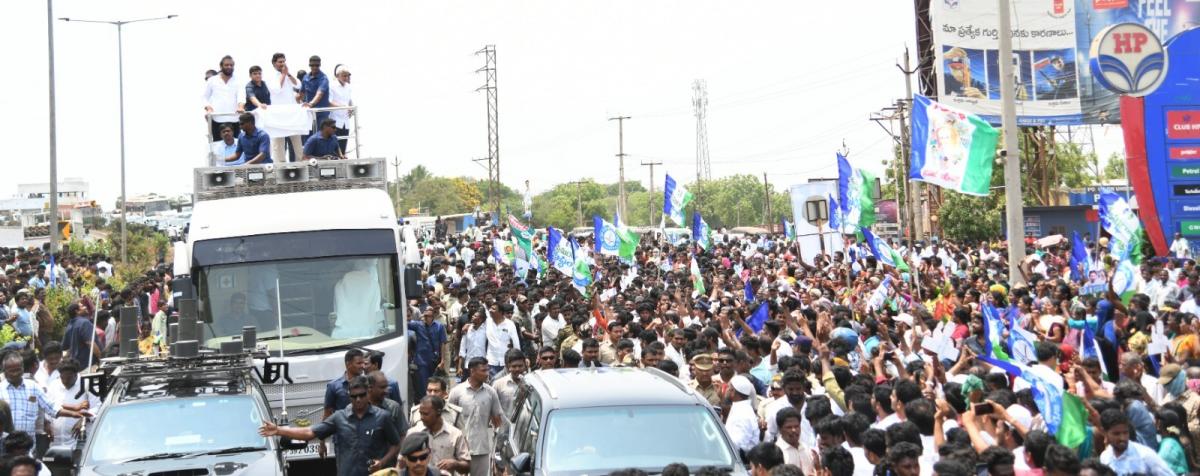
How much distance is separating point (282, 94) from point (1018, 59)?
36.9 meters

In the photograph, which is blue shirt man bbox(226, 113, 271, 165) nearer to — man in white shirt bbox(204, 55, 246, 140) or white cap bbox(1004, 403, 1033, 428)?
man in white shirt bbox(204, 55, 246, 140)

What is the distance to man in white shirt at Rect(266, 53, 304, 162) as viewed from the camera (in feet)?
54.1

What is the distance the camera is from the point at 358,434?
9.75 meters

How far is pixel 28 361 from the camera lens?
11.9m

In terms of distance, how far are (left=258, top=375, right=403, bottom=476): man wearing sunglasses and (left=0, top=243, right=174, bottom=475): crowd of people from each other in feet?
5.85

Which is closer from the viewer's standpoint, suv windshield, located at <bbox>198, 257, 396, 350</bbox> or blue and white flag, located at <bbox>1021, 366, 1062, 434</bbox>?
blue and white flag, located at <bbox>1021, 366, 1062, 434</bbox>

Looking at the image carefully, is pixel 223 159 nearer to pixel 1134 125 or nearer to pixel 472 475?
pixel 472 475

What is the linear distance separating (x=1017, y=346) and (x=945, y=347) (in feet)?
5.55

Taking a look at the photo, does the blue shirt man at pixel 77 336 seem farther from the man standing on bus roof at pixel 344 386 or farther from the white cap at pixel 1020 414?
the white cap at pixel 1020 414

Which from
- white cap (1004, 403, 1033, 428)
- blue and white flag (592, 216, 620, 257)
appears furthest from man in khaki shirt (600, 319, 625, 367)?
blue and white flag (592, 216, 620, 257)

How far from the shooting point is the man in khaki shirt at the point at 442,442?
969 centimetres

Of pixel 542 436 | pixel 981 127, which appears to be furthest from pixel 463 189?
pixel 542 436

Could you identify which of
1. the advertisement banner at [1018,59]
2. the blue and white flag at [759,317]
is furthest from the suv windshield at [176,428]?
the advertisement banner at [1018,59]

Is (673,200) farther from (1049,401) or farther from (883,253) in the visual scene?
(1049,401)
